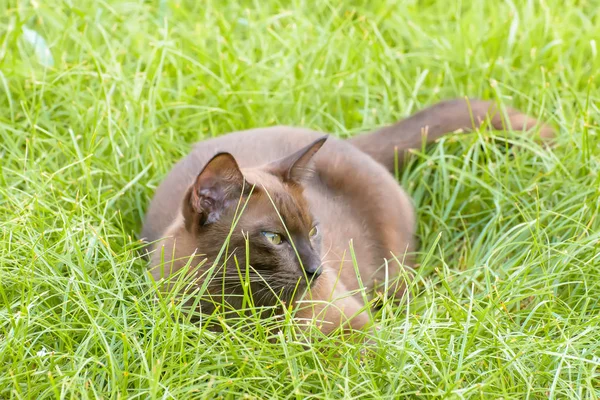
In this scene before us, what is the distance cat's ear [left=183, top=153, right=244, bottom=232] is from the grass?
0.32 meters

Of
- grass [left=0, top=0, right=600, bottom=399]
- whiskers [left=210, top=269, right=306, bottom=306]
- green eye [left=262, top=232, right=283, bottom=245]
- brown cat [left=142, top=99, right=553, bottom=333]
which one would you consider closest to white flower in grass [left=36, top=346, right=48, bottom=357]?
grass [left=0, top=0, right=600, bottom=399]

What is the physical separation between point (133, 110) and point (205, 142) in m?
0.41

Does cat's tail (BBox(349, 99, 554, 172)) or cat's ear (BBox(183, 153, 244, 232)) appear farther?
cat's tail (BBox(349, 99, 554, 172))

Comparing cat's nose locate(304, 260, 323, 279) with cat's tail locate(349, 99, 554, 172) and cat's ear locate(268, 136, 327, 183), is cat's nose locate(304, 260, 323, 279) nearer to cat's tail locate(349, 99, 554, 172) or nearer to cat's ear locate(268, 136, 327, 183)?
cat's ear locate(268, 136, 327, 183)

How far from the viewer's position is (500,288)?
9.80 ft

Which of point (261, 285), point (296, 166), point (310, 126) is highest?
point (296, 166)

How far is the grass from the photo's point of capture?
2518 mm

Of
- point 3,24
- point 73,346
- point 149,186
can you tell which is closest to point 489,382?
point 73,346

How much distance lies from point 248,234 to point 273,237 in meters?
0.09

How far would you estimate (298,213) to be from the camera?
2816 millimetres

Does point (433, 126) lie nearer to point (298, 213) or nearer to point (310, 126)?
point (310, 126)

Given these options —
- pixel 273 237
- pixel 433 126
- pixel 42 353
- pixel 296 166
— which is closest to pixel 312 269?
pixel 273 237

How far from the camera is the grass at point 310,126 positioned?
252 cm

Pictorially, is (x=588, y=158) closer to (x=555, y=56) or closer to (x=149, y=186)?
(x=555, y=56)
